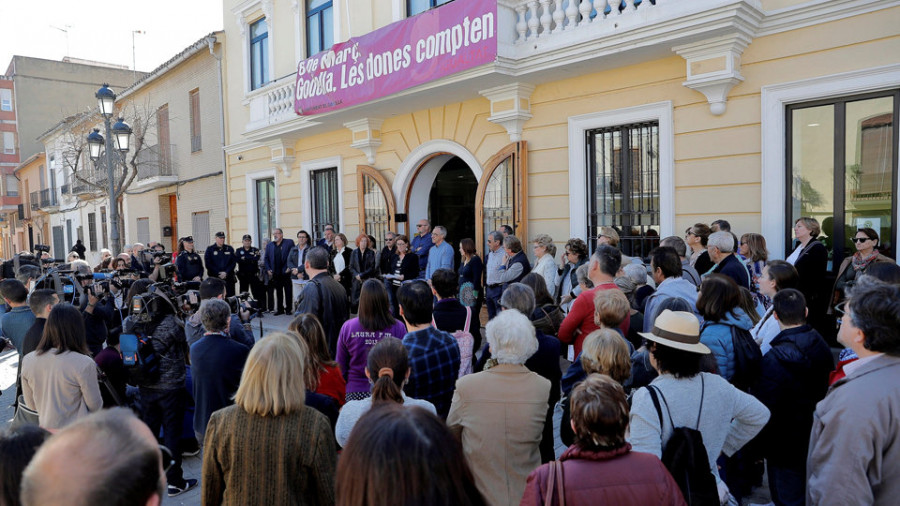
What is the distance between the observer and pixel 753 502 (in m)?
3.97

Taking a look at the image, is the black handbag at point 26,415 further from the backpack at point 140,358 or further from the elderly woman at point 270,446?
the elderly woman at point 270,446

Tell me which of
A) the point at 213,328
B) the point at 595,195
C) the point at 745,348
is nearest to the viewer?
the point at 745,348

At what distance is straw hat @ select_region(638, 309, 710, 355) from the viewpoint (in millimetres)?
2528

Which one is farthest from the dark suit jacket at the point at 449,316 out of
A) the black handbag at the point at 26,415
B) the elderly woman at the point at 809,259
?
the elderly woman at the point at 809,259

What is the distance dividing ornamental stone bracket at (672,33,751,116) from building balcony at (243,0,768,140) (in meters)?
0.01

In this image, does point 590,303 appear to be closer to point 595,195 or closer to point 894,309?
point 894,309

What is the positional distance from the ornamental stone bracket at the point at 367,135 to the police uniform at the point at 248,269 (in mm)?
3196

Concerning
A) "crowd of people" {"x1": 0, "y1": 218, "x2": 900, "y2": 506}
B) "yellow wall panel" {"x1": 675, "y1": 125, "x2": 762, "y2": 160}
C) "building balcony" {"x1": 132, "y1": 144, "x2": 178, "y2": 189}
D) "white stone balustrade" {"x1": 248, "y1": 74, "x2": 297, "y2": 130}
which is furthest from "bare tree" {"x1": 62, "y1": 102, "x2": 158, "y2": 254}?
"yellow wall panel" {"x1": 675, "y1": 125, "x2": 762, "y2": 160}

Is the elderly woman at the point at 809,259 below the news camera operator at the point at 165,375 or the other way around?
the other way around

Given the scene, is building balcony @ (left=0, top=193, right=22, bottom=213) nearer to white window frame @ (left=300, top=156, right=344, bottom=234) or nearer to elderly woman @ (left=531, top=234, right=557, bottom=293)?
white window frame @ (left=300, top=156, right=344, bottom=234)

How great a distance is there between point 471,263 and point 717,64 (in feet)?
13.1

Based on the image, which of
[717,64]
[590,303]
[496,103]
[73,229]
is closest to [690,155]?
[717,64]

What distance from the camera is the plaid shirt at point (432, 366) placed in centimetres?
327

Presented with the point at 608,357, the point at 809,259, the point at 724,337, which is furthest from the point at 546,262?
the point at 608,357
